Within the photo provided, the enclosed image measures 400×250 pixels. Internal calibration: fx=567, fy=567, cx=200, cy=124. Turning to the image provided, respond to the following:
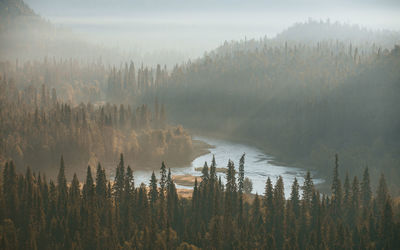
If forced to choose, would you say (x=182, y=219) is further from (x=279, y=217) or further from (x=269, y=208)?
(x=279, y=217)

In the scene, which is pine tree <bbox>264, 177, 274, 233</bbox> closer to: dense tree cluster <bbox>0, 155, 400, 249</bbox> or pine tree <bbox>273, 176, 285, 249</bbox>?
dense tree cluster <bbox>0, 155, 400, 249</bbox>

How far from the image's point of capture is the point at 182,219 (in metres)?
139

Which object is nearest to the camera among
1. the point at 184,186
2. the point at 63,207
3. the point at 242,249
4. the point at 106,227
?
the point at 242,249

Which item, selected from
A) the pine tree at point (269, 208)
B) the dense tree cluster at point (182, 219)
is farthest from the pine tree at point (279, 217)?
the pine tree at point (269, 208)

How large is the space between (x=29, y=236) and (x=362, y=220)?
76.8m

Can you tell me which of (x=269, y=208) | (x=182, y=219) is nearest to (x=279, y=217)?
(x=269, y=208)

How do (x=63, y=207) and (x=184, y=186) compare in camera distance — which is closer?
(x=63, y=207)

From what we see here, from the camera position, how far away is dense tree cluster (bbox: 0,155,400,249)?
122 m

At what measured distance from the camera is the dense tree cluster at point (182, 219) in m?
122

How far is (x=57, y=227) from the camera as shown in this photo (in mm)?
127375

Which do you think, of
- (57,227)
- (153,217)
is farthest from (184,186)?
(57,227)

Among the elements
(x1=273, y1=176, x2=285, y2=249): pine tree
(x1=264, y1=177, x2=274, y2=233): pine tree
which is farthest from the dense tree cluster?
(x1=264, y1=177, x2=274, y2=233): pine tree

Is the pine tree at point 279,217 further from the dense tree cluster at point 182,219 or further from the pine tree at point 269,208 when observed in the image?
the pine tree at point 269,208

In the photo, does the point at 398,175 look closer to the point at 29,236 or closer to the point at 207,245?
the point at 207,245
